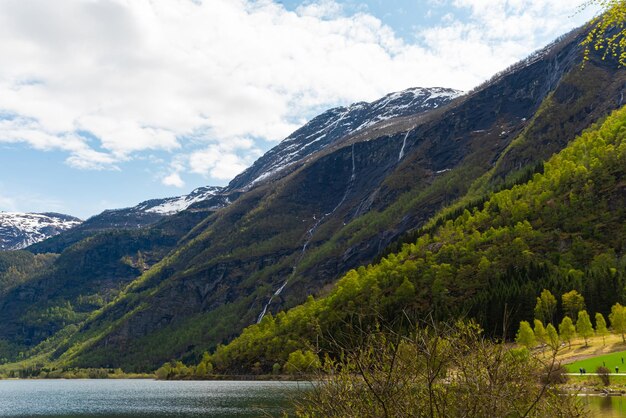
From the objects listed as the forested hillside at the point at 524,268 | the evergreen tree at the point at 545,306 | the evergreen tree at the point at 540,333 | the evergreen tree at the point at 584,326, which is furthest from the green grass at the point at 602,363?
the forested hillside at the point at 524,268

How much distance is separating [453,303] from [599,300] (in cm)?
4398

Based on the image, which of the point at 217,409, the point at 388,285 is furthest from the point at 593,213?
the point at 217,409

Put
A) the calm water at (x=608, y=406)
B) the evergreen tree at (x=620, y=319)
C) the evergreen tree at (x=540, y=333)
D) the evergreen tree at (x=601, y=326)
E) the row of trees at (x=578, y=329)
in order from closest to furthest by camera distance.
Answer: the calm water at (x=608, y=406), the evergreen tree at (x=620, y=319), the row of trees at (x=578, y=329), the evergreen tree at (x=540, y=333), the evergreen tree at (x=601, y=326)

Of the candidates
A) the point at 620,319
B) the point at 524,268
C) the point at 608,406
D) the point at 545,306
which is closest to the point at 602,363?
the point at 620,319

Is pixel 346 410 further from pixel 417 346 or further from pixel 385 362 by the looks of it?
pixel 417 346

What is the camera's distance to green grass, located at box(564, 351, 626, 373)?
286ft

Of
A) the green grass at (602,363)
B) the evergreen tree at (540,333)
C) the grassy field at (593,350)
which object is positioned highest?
the evergreen tree at (540,333)

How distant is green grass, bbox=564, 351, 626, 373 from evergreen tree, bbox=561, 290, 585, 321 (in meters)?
33.5

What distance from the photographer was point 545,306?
438ft

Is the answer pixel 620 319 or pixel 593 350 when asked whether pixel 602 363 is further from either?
pixel 620 319

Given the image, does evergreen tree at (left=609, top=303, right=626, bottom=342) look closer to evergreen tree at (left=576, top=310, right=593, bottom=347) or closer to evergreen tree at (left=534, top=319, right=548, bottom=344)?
evergreen tree at (left=576, top=310, right=593, bottom=347)

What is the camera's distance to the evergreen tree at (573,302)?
424 ft

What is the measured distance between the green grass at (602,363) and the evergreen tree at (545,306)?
118ft

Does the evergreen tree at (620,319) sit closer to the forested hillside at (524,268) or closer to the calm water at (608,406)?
the forested hillside at (524,268)
